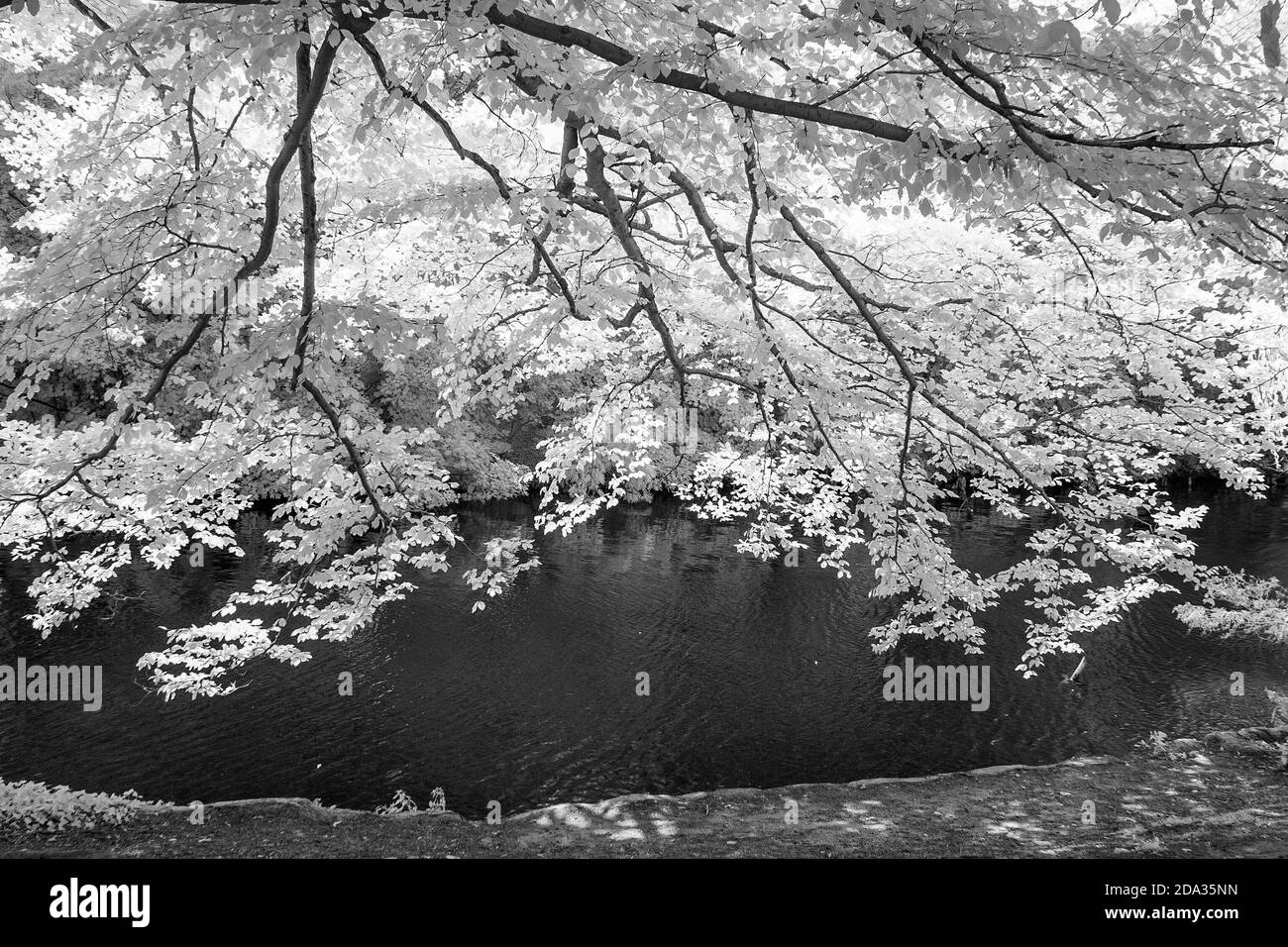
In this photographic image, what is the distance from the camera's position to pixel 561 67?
170 inches

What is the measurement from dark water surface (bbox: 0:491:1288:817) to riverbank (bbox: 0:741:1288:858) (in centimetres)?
94

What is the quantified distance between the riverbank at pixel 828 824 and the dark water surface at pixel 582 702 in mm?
945

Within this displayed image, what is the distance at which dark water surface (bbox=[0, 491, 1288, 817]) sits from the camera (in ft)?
29.4

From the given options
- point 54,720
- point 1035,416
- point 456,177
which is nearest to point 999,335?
point 1035,416

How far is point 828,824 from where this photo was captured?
7.27 m

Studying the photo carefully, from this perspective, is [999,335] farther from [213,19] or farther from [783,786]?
[213,19]

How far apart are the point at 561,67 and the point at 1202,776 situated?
9.43 m

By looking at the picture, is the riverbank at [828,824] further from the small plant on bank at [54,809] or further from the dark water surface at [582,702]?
the dark water surface at [582,702]

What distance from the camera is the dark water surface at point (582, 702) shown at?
29.4 ft

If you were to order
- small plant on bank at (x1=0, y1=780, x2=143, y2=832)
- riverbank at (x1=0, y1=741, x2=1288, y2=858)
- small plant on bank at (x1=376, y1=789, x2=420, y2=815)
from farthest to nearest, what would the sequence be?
small plant on bank at (x1=376, y1=789, x2=420, y2=815) < small plant on bank at (x1=0, y1=780, x2=143, y2=832) < riverbank at (x1=0, y1=741, x2=1288, y2=858)

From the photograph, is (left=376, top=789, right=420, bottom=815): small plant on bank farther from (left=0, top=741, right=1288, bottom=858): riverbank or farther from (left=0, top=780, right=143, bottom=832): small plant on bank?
(left=0, top=780, right=143, bottom=832): small plant on bank

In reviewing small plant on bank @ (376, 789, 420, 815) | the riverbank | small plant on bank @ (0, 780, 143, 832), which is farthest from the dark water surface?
small plant on bank @ (0, 780, 143, 832)

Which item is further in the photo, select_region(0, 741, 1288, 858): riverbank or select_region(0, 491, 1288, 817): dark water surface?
select_region(0, 491, 1288, 817): dark water surface

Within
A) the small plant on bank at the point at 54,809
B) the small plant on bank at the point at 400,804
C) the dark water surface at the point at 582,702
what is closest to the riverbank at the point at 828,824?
the small plant on bank at the point at 54,809
